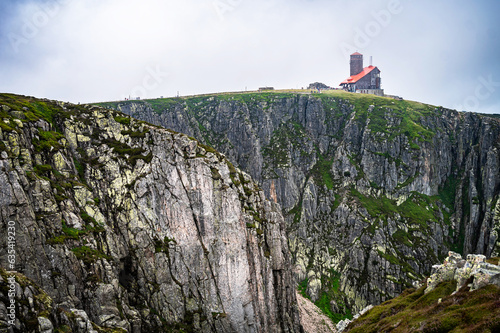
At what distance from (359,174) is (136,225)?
114 metres

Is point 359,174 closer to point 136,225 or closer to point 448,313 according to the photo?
point 136,225

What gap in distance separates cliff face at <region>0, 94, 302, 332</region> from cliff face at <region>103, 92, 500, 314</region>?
159ft

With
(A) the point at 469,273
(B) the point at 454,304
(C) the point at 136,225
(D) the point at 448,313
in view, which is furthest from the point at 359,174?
(D) the point at 448,313

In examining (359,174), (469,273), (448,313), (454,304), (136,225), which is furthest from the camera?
(359,174)

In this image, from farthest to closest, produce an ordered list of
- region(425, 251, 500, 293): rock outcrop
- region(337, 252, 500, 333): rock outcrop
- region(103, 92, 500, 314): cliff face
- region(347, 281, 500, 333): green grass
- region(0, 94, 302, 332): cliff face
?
region(103, 92, 500, 314): cliff face
region(0, 94, 302, 332): cliff face
region(425, 251, 500, 293): rock outcrop
region(337, 252, 500, 333): rock outcrop
region(347, 281, 500, 333): green grass

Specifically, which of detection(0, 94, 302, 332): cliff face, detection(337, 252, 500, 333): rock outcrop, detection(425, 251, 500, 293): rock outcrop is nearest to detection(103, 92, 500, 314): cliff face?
detection(0, 94, 302, 332): cliff face

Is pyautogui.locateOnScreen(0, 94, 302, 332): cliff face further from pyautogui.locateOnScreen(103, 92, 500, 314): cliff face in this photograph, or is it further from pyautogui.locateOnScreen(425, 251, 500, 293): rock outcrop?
pyautogui.locateOnScreen(103, 92, 500, 314): cliff face

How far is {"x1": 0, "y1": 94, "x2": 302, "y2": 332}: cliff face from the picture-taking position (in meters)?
61.3

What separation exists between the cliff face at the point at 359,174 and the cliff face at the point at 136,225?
159 feet

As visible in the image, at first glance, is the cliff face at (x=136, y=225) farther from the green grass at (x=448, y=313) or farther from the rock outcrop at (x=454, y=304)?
the green grass at (x=448, y=313)

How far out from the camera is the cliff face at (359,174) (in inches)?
4887

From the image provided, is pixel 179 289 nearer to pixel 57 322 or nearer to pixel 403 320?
pixel 57 322

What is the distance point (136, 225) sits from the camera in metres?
78.1

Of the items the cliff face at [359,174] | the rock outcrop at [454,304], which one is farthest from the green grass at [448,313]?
the cliff face at [359,174]
